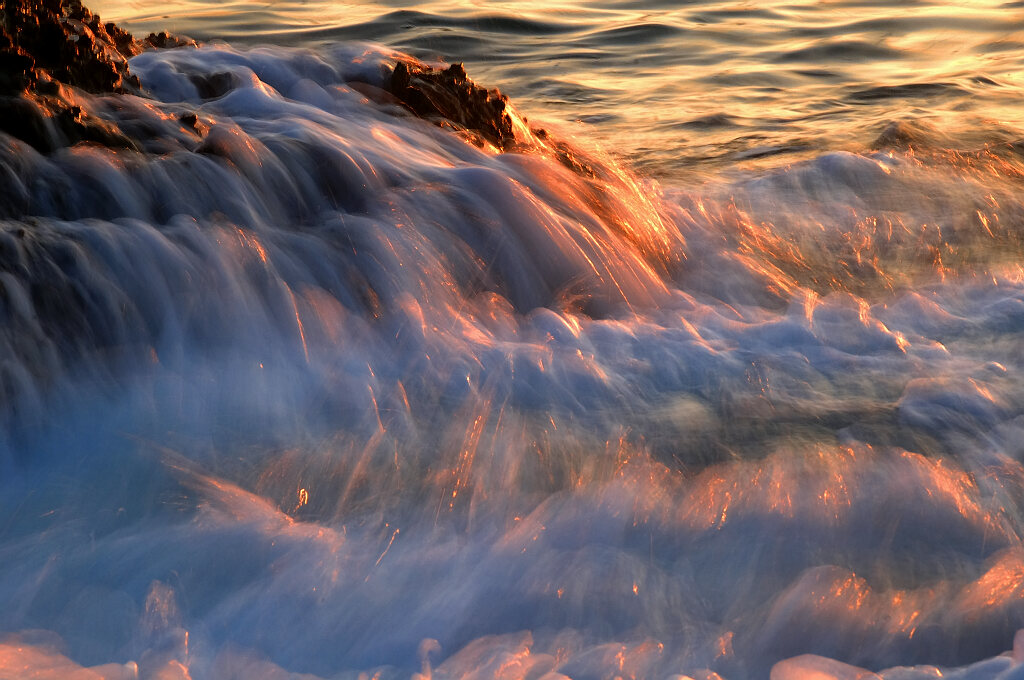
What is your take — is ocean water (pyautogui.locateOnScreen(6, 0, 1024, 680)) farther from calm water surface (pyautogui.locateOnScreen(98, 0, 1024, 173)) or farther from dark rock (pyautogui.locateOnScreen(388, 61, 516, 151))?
calm water surface (pyautogui.locateOnScreen(98, 0, 1024, 173))

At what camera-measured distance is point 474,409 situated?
2.64 metres

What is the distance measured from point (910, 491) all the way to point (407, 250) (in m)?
1.69

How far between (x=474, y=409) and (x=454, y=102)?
2.39 meters

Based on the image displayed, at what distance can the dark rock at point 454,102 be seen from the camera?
178 inches

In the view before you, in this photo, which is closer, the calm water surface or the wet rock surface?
the wet rock surface

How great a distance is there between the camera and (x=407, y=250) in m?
3.20

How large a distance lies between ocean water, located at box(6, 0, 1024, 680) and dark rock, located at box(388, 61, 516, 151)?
13 centimetres

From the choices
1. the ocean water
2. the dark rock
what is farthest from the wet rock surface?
the dark rock

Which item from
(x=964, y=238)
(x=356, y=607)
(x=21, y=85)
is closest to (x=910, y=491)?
(x=356, y=607)

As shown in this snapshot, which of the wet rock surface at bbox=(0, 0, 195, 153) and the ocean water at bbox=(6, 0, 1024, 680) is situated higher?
the wet rock surface at bbox=(0, 0, 195, 153)

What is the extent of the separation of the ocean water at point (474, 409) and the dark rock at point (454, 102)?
0.13 m

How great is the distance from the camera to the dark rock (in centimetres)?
452

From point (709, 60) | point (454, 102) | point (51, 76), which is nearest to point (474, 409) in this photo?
point (51, 76)

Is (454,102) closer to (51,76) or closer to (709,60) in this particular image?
(51,76)
